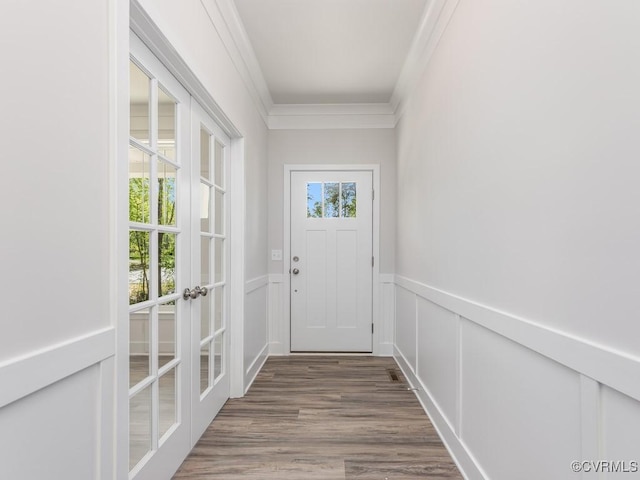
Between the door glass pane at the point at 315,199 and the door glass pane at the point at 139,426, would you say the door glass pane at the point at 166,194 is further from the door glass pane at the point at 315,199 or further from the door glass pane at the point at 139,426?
the door glass pane at the point at 315,199

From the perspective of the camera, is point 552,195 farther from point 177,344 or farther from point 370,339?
point 370,339

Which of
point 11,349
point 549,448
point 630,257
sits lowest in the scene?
point 549,448

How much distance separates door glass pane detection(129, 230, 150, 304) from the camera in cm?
152

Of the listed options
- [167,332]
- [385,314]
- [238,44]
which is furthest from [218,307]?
[385,314]

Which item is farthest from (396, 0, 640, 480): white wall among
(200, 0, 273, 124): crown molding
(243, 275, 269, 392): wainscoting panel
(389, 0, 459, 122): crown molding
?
(243, 275, 269, 392): wainscoting panel

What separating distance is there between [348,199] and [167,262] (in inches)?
105

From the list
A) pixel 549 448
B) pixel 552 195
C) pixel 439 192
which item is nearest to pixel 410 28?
pixel 439 192

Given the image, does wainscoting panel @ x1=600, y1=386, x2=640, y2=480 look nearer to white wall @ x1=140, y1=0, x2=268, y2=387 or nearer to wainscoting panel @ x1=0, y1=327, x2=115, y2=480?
wainscoting panel @ x1=0, y1=327, x2=115, y2=480

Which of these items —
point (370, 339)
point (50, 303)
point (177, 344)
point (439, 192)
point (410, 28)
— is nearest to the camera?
point (50, 303)

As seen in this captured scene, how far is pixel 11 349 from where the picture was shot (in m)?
0.84

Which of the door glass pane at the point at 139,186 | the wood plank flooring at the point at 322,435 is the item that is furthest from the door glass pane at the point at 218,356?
the door glass pane at the point at 139,186

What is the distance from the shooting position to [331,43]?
2.90 meters

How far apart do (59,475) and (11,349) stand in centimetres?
40

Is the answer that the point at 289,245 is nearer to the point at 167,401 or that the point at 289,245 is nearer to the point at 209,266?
the point at 209,266
